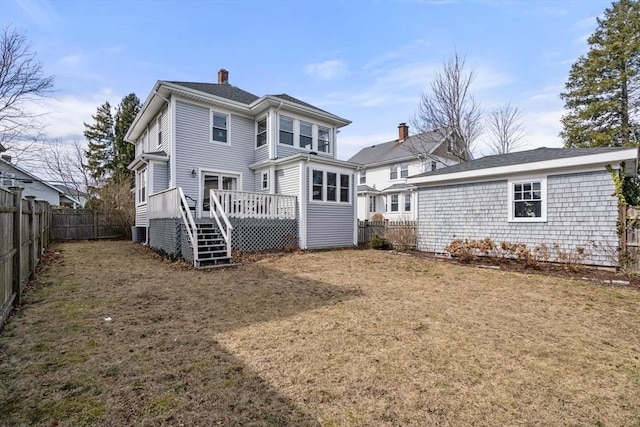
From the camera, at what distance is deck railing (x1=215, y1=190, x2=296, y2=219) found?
10586 millimetres

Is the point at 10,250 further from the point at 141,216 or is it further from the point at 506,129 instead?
the point at 506,129

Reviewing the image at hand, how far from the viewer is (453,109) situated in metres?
18.4

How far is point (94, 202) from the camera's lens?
757 inches

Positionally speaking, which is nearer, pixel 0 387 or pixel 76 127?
pixel 0 387

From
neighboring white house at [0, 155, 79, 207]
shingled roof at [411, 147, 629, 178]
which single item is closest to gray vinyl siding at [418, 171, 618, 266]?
shingled roof at [411, 147, 629, 178]

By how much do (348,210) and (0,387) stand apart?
1204 centimetres

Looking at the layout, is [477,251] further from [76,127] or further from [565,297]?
[76,127]

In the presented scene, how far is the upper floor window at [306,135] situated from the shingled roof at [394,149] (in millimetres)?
10338

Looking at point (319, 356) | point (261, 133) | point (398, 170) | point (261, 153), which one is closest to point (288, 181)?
point (261, 153)

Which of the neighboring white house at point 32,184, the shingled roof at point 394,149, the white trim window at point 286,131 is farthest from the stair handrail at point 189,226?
the neighboring white house at point 32,184

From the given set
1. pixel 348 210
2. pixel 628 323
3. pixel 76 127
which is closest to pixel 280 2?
pixel 348 210

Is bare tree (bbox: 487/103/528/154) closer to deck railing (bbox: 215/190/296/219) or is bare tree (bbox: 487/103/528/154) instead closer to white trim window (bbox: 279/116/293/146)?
white trim window (bbox: 279/116/293/146)

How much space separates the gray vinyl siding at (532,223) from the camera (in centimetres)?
799

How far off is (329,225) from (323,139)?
4.68 meters
